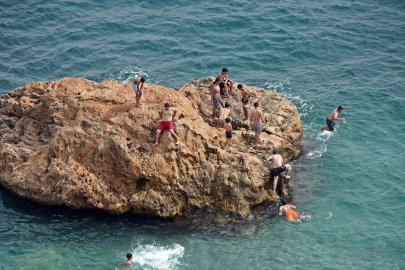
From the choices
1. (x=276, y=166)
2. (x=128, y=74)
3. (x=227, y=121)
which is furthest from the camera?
(x=128, y=74)

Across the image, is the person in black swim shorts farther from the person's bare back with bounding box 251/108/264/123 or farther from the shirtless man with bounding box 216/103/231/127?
the person's bare back with bounding box 251/108/264/123

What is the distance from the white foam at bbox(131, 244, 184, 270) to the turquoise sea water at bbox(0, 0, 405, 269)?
0.16ft

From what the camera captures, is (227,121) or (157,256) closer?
(157,256)

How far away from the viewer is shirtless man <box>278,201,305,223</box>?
16.8 m

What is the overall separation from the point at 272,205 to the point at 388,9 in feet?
86.7

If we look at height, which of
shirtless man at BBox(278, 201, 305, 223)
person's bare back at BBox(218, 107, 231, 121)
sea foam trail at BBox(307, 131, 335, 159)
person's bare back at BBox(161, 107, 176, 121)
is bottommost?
shirtless man at BBox(278, 201, 305, 223)

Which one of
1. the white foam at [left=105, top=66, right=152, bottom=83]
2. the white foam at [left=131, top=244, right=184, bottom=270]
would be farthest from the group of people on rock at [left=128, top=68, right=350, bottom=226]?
the white foam at [left=105, top=66, right=152, bottom=83]

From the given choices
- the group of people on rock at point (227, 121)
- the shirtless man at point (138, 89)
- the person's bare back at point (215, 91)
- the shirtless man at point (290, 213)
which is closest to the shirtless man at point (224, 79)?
the group of people on rock at point (227, 121)

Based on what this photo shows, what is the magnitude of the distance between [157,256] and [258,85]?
620 inches

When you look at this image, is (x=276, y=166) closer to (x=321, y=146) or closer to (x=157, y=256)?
(x=321, y=146)

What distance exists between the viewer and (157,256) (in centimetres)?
1505

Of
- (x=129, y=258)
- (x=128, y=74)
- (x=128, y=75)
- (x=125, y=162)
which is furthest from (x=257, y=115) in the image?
(x=128, y=74)

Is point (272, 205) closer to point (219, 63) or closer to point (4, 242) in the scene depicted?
point (4, 242)

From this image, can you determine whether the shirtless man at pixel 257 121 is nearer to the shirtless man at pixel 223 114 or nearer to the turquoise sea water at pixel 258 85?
the shirtless man at pixel 223 114
